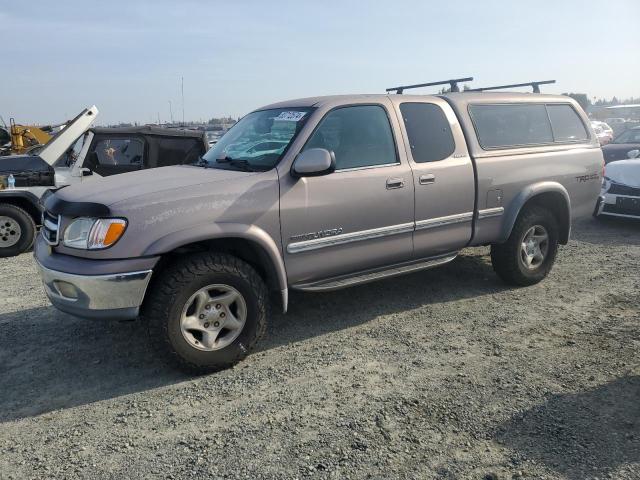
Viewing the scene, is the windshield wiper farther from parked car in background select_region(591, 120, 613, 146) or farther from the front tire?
parked car in background select_region(591, 120, 613, 146)

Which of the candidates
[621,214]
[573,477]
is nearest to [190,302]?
[573,477]

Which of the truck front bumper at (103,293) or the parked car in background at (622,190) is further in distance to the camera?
the parked car in background at (622,190)

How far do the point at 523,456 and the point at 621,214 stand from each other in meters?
6.92

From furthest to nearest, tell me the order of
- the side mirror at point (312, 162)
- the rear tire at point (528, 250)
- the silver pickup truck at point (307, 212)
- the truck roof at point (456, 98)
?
the rear tire at point (528, 250) → the truck roof at point (456, 98) → the side mirror at point (312, 162) → the silver pickup truck at point (307, 212)

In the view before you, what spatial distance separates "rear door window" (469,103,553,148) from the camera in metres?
5.14

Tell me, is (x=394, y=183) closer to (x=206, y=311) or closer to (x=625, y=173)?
(x=206, y=311)

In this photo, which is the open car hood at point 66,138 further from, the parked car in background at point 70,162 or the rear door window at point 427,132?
the rear door window at point 427,132

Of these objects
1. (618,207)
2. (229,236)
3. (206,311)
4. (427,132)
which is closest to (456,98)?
(427,132)

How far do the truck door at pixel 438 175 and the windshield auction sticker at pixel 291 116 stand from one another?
89cm

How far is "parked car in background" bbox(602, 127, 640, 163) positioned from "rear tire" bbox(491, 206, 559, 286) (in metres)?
7.84

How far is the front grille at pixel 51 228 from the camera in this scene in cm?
365

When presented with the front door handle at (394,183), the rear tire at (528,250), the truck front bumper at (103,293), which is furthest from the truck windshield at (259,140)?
the rear tire at (528,250)

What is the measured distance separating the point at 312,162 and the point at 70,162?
548cm

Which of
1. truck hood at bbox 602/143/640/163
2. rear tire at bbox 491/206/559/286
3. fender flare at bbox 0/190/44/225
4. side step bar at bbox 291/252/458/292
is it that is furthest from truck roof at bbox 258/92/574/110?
truck hood at bbox 602/143/640/163
